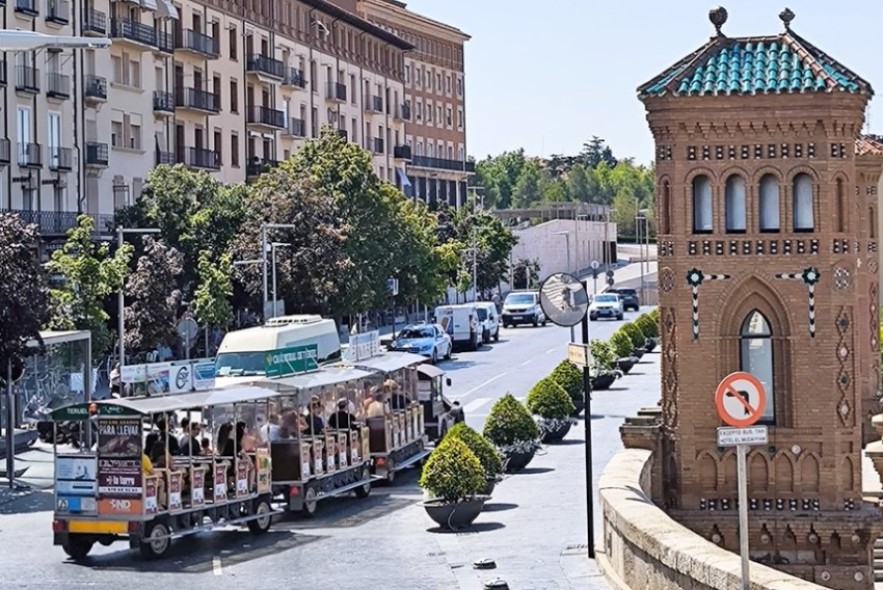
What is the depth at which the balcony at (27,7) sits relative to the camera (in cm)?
5944

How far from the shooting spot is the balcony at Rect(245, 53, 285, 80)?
273ft

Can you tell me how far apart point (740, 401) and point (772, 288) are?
7031 millimetres

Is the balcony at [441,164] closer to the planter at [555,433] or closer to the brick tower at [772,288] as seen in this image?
the planter at [555,433]

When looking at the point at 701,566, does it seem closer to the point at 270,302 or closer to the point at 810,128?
the point at 810,128

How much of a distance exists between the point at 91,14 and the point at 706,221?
46783 millimetres

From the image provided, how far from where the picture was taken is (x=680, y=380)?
891 inches

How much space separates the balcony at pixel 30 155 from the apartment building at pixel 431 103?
51.1m

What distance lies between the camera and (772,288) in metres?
22.1

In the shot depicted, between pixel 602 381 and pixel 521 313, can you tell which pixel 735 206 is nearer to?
pixel 602 381

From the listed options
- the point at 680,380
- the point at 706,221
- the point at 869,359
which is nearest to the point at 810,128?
the point at 706,221

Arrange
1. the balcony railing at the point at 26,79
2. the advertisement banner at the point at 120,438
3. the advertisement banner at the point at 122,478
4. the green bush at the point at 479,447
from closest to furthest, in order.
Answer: the advertisement banner at the point at 122,478 → the advertisement banner at the point at 120,438 → the green bush at the point at 479,447 → the balcony railing at the point at 26,79

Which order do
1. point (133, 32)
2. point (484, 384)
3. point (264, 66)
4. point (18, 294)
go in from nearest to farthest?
point (18, 294)
point (484, 384)
point (133, 32)
point (264, 66)

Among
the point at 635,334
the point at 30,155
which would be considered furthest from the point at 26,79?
the point at 635,334

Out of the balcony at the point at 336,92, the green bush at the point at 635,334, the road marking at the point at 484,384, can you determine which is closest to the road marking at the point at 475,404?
the road marking at the point at 484,384
